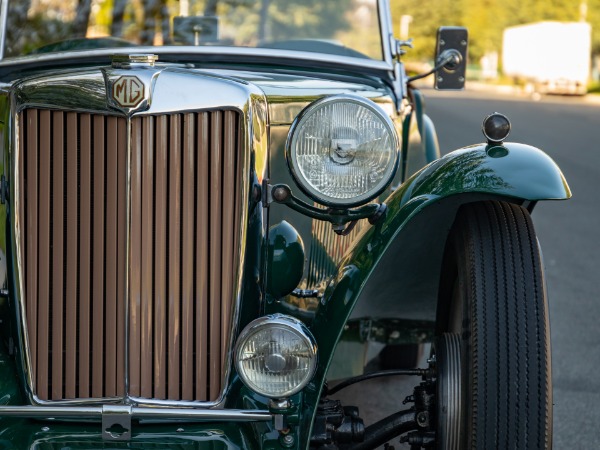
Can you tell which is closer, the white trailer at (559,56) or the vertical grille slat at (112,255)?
the vertical grille slat at (112,255)

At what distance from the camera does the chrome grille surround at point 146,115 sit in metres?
2.50

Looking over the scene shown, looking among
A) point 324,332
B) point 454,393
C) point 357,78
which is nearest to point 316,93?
point 357,78

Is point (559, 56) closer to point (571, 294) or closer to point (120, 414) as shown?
point (571, 294)

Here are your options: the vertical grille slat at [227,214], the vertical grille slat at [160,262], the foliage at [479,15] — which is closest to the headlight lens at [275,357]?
the vertical grille slat at [227,214]

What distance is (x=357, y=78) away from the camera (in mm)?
3719

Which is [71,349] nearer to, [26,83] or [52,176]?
[52,176]

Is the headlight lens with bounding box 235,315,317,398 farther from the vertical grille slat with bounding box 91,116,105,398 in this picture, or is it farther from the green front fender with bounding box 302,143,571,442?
the vertical grille slat with bounding box 91,116,105,398

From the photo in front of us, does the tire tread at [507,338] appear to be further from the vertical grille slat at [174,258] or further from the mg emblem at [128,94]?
the mg emblem at [128,94]

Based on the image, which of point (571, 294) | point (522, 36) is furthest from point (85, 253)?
point (522, 36)

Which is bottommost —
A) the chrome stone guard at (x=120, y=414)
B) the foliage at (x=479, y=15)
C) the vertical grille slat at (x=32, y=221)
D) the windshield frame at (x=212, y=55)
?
the chrome stone guard at (x=120, y=414)

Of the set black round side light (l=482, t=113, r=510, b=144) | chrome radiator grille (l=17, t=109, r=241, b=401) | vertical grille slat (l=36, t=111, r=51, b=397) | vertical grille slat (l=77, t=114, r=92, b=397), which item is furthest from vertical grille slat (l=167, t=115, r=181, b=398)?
black round side light (l=482, t=113, r=510, b=144)

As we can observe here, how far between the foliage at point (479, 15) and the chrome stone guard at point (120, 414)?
1981 inches

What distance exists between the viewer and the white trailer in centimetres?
3828

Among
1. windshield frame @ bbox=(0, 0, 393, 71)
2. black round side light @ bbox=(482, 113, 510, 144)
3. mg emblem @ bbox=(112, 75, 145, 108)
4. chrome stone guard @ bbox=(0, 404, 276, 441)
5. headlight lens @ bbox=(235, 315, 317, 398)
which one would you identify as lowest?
chrome stone guard @ bbox=(0, 404, 276, 441)
